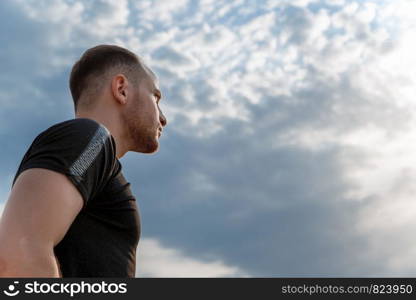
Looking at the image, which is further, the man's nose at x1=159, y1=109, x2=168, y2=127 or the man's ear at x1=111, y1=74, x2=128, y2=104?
the man's nose at x1=159, y1=109, x2=168, y2=127

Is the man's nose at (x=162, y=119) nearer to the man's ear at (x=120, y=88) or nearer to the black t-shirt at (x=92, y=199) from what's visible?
the man's ear at (x=120, y=88)

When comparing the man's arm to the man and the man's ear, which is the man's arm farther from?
the man's ear

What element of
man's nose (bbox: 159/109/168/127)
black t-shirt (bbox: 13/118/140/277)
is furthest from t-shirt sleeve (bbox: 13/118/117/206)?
man's nose (bbox: 159/109/168/127)

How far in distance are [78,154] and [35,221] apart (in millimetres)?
588

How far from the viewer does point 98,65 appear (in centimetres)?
543

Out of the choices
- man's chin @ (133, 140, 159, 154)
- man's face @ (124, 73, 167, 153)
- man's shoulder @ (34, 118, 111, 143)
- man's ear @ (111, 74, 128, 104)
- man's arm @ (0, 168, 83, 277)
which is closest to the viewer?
man's arm @ (0, 168, 83, 277)

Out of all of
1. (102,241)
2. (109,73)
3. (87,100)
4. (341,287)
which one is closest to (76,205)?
(102,241)

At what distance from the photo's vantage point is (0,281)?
349 centimetres

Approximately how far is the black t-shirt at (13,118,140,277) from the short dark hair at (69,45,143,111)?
53.2 inches

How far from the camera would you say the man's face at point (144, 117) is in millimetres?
5062

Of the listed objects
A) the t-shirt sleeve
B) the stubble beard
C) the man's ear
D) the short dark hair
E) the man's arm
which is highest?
the short dark hair

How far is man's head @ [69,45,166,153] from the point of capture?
16.3 feet

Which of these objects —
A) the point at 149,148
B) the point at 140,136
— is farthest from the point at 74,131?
the point at 149,148

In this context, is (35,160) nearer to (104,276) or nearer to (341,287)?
Answer: (104,276)
